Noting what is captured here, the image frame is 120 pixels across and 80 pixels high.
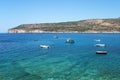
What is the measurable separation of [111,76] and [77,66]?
1341cm

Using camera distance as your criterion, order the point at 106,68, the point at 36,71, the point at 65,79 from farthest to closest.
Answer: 1. the point at 106,68
2. the point at 36,71
3. the point at 65,79

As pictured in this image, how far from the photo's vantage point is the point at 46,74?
4928cm

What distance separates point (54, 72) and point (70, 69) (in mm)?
5361

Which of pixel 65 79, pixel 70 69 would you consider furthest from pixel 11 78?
pixel 70 69

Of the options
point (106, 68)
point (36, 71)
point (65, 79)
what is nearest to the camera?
point (65, 79)

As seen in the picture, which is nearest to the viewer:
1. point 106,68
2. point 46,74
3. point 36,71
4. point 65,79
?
point 65,79

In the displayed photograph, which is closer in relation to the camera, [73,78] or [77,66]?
[73,78]

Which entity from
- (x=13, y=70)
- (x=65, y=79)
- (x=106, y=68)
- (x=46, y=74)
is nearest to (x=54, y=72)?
(x=46, y=74)

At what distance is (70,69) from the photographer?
5525 cm

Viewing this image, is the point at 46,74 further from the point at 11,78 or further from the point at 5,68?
the point at 5,68

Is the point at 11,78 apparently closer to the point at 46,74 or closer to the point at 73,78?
the point at 46,74

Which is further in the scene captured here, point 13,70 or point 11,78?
point 13,70

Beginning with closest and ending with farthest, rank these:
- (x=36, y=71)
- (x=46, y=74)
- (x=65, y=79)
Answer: (x=65, y=79), (x=46, y=74), (x=36, y=71)

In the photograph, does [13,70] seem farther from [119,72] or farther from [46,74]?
[119,72]
